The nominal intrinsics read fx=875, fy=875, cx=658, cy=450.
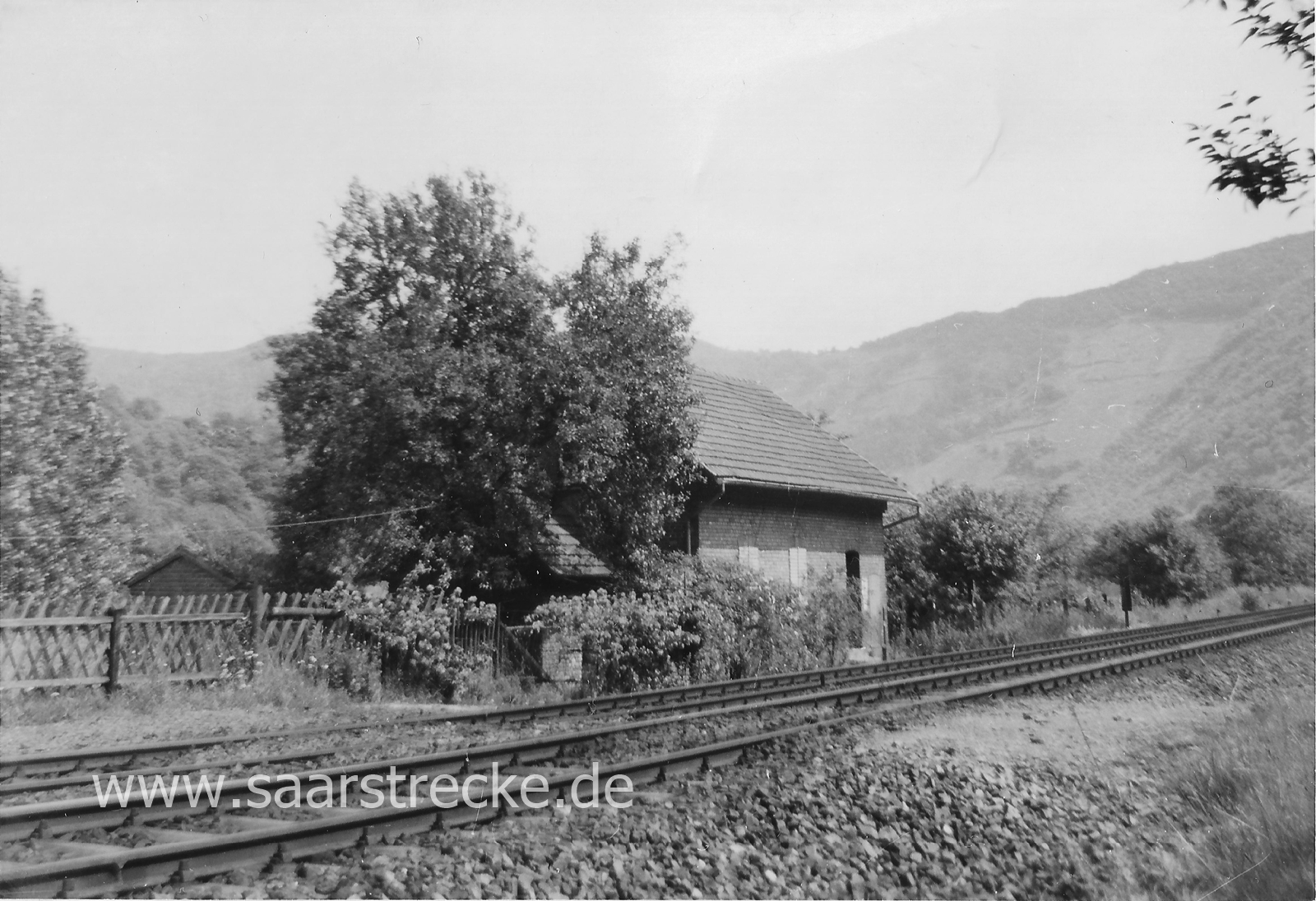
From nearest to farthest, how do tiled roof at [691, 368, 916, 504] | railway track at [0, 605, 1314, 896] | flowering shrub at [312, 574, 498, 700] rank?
railway track at [0, 605, 1314, 896], flowering shrub at [312, 574, 498, 700], tiled roof at [691, 368, 916, 504]

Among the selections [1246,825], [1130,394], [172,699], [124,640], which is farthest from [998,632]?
[1130,394]

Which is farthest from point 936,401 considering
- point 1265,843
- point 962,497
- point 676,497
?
point 1265,843

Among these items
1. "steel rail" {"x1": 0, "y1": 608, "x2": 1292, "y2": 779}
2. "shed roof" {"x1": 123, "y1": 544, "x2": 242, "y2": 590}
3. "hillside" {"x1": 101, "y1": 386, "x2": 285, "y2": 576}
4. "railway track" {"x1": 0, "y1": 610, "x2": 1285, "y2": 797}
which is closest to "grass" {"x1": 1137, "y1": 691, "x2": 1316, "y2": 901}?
"railway track" {"x1": 0, "y1": 610, "x2": 1285, "y2": 797}

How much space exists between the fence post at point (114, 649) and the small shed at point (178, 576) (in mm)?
24164

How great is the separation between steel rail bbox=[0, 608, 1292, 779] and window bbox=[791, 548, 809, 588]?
460cm

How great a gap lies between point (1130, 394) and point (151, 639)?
134 metres

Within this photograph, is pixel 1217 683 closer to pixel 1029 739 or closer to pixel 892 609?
pixel 1029 739

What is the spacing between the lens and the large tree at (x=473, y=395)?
1589cm

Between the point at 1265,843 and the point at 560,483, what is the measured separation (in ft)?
40.5

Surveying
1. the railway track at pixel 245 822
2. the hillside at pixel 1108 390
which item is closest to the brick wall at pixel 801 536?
the hillside at pixel 1108 390

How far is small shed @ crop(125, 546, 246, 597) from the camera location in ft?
116

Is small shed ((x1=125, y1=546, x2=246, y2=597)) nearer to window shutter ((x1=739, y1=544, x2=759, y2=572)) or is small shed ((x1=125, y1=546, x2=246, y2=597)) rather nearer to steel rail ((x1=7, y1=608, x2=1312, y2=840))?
window shutter ((x1=739, y1=544, x2=759, y2=572))

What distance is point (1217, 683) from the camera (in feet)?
48.9

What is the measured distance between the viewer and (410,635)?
47.1ft
